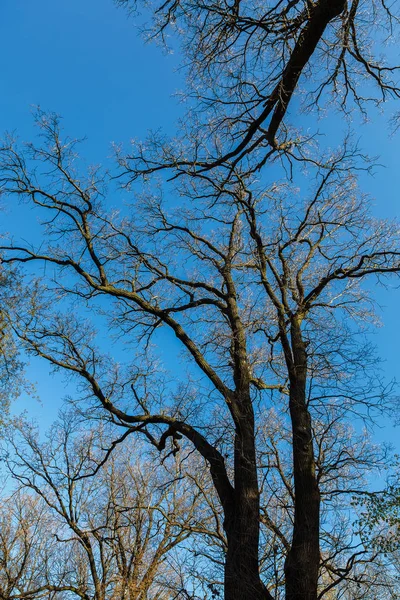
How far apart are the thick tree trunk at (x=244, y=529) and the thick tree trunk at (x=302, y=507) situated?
0.39 m

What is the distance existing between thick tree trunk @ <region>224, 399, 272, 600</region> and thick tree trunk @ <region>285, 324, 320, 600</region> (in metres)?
0.39

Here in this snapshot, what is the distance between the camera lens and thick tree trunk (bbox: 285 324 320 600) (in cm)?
472

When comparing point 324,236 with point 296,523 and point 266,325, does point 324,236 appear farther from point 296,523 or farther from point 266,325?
point 296,523

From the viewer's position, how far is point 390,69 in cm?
576

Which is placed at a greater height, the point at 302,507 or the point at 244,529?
the point at 302,507

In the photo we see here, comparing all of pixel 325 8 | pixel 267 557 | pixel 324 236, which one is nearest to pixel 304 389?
pixel 267 557

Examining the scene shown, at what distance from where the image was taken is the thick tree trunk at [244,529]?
16.0 feet

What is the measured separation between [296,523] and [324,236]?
5.04 meters

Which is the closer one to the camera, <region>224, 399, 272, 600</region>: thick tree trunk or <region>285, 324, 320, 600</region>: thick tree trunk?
<region>285, 324, 320, 600</region>: thick tree trunk

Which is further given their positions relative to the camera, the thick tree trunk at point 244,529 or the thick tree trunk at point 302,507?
the thick tree trunk at point 244,529

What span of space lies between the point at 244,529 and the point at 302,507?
73 cm

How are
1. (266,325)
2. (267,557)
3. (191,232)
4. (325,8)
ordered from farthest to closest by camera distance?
1. (191,232)
2. (266,325)
3. (267,557)
4. (325,8)

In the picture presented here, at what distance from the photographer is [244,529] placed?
17.3 feet

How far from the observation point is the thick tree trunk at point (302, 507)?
4.72 metres
